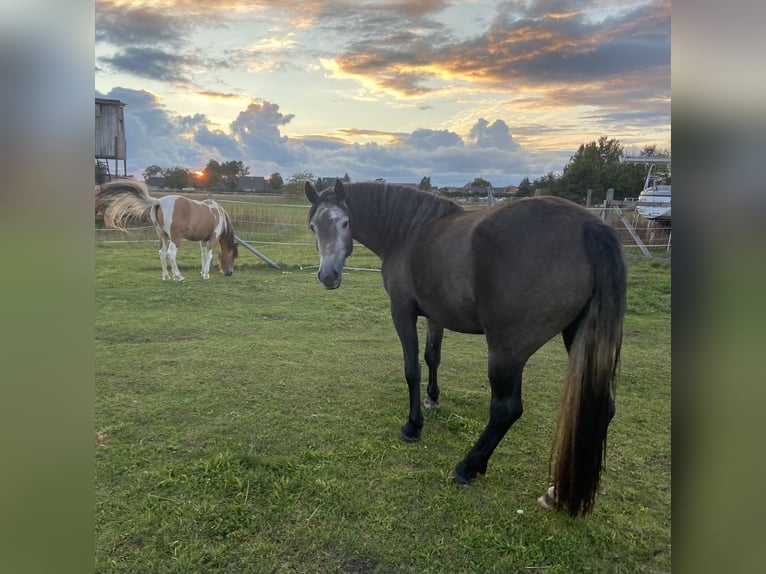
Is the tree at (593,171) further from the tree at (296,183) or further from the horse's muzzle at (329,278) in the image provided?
the tree at (296,183)

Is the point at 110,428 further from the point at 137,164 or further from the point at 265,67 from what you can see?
the point at 265,67

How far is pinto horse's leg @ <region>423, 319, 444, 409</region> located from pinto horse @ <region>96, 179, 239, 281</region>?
7.19ft

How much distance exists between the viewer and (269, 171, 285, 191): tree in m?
3.62

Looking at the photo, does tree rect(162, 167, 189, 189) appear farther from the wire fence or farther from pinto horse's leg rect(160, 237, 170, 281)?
pinto horse's leg rect(160, 237, 170, 281)

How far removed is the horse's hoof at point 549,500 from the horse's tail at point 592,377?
0.10 metres

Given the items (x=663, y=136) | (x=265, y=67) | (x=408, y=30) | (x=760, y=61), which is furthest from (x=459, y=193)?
(x=760, y=61)

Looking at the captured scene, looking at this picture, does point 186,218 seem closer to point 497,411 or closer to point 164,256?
point 164,256

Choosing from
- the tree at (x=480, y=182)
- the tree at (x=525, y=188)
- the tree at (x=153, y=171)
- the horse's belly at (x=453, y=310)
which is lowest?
the horse's belly at (x=453, y=310)

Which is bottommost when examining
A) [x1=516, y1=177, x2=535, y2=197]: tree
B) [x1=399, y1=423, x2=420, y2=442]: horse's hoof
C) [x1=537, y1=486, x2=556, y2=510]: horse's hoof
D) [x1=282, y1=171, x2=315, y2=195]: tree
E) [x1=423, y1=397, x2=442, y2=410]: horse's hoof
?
[x1=537, y1=486, x2=556, y2=510]: horse's hoof

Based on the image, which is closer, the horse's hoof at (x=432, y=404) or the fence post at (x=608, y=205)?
the fence post at (x=608, y=205)

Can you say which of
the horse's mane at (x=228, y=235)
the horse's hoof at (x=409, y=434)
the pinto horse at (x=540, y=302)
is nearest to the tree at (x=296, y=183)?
the horse's mane at (x=228, y=235)

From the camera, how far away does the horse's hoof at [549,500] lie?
220cm

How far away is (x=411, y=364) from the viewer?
2.78 meters

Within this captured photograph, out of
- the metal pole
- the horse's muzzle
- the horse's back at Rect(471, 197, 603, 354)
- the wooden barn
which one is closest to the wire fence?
the metal pole
